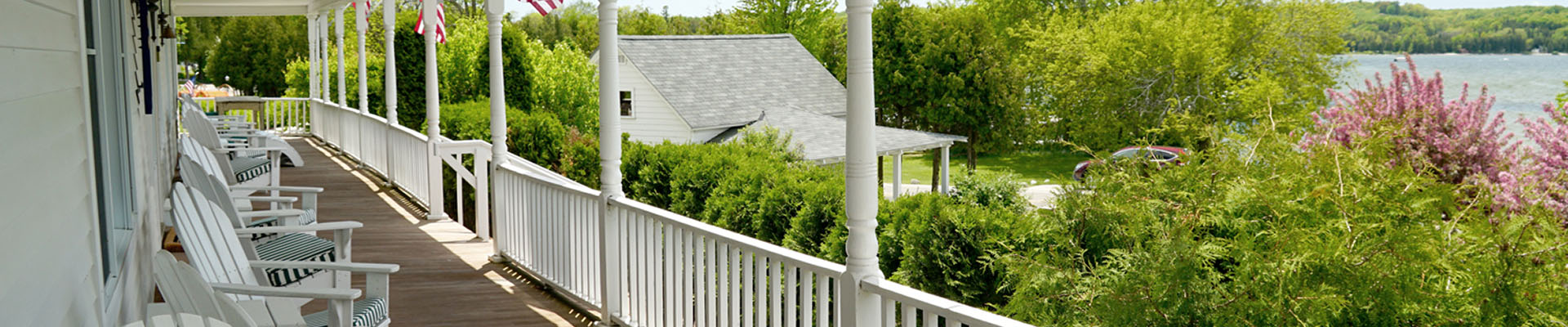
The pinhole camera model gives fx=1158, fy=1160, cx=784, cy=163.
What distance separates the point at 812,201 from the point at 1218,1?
130 feet

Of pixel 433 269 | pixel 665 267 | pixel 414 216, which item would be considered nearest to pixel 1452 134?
pixel 665 267

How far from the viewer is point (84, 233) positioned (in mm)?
2502

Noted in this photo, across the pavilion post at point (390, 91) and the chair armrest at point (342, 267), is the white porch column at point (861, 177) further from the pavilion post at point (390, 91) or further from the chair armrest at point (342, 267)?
the pavilion post at point (390, 91)

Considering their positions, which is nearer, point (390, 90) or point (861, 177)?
point (861, 177)

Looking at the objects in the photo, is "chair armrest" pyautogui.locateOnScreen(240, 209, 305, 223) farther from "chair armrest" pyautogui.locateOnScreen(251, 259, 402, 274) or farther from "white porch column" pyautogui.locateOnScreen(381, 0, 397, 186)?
"white porch column" pyautogui.locateOnScreen(381, 0, 397, 186)

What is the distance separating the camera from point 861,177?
11.4ft

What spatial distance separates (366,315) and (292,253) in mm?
1584

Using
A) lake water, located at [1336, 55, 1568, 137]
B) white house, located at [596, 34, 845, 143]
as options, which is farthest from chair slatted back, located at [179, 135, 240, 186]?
lake water, located at [1336, 55, 1568, 137]

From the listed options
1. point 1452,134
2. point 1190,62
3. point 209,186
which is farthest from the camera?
point 1190,62

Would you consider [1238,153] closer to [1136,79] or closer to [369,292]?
[369,292]

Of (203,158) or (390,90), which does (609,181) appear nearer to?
(203,158)

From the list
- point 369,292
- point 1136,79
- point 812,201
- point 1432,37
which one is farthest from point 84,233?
point 1432,37

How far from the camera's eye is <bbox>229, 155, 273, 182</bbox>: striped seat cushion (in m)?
9.28

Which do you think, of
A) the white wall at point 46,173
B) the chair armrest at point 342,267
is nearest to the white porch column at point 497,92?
the chair armrest at point 342,267
